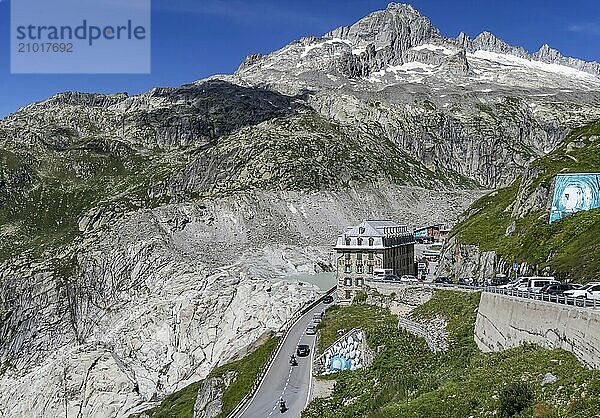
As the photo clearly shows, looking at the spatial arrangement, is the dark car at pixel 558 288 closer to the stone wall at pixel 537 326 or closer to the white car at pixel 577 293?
the white car at pixel 577 293

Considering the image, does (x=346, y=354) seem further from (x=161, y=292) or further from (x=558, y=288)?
(x=161, y=292)

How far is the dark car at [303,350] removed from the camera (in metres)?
55.1

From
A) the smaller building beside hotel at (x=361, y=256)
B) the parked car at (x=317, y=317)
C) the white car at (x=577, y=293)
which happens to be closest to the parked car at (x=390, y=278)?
the smaller building beside hotel at (x=361, y=256)

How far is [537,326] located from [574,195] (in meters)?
38.2

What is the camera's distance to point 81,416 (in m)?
104

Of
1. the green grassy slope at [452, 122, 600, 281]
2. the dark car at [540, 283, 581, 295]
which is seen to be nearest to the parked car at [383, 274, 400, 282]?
the green grassy slope at [452, 122, 600, 281]

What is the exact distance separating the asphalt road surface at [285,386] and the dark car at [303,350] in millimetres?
390

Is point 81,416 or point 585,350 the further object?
point 81,416

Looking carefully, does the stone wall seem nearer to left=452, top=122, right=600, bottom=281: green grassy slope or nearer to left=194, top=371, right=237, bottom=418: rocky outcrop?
left=452, top=122, right=600, bottom=281: green grassy slope

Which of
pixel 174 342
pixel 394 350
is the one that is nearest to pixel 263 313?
pixel 174 342

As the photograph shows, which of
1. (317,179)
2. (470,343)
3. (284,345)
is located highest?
(317,179)

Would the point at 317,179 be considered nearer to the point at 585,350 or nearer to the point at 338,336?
the point at 338,336

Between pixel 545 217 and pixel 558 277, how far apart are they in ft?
70.0

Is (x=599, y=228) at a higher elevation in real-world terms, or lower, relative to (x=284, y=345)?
higher
